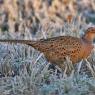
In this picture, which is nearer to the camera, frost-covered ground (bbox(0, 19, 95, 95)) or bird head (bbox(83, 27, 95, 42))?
frost-covered ground (bbox(0, 19, 95, 95))

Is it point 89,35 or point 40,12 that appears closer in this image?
point 89,35

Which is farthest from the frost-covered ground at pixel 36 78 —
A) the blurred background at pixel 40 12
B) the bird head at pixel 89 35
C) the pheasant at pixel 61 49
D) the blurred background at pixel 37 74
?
the blurred background at pixel 40 12

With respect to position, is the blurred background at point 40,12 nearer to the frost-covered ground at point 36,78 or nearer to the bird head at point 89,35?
the frost-covered ground at point 36,78

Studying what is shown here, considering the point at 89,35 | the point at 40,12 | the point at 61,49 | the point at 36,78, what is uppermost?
the point at 40,12

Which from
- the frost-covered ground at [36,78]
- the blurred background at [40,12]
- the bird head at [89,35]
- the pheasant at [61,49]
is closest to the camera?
the frost-covered ground at [36,78]

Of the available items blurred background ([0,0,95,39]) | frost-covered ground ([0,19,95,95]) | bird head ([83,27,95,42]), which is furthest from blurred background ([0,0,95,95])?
blurred background ([0,0,95,39])

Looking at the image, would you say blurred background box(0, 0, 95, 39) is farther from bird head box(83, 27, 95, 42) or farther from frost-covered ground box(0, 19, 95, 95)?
bird head box(83, 27, 95, 42)

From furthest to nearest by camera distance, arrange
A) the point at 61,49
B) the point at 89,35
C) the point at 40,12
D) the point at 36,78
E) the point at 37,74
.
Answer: the point at 40,12
the point at 89,35
the point at 61,49
the point at 37,74
the point at 36,78

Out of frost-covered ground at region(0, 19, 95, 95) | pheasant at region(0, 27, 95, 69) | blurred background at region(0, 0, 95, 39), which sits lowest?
frost-covered ground at region(0, 19, 95, 95)

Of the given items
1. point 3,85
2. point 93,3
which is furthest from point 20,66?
point 93,3

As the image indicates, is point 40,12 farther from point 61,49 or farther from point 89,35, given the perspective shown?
point 61,49

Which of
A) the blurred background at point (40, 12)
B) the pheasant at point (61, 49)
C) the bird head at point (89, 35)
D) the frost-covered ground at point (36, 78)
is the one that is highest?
the blurred background at point (40, 12)

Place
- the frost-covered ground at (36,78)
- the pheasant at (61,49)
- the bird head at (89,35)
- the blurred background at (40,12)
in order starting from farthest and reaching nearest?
the blurred background at (40,12)
the bird head at (89,35)
the pheasant at (61,49)
the frost-covered ground at (36,78)

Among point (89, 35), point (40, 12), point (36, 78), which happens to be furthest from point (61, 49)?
point (40, 12)
